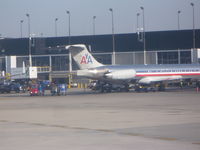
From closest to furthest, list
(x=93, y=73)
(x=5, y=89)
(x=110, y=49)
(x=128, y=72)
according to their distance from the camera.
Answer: (x=93, y=73) < (x=128, y=72) < (x=5, y=89) < (x=110, y=49)

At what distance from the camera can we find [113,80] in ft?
214

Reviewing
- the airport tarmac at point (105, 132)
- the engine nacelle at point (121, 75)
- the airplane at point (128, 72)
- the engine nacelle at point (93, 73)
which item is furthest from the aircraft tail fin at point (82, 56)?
the airport tarmac at point (105, 132)

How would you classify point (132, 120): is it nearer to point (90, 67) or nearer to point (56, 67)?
point (90, 67)

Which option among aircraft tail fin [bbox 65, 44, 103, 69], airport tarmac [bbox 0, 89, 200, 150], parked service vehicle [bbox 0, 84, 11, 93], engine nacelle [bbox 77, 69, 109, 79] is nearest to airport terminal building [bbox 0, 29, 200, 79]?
parked service vehicle [bbox 0, 84, 11, 93]

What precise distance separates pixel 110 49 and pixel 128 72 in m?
40.8

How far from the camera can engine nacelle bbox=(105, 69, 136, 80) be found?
64.4 metres

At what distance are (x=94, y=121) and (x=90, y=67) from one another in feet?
131

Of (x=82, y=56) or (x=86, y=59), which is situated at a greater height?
(x=82, y=56)

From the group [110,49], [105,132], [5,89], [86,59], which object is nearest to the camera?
[105,132]

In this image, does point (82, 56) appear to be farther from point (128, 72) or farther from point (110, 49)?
point (110, 49)

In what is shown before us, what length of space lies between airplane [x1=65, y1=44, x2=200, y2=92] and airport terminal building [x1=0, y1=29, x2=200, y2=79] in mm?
30351

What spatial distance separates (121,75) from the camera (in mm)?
64938

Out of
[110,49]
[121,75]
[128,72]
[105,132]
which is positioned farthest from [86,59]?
[105,132]

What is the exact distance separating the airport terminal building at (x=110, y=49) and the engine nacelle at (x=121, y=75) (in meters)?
33.6
